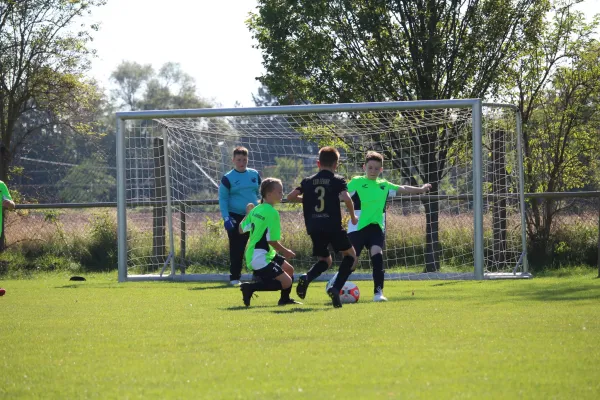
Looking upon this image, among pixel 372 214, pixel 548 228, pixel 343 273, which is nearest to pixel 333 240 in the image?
pixel 343 273

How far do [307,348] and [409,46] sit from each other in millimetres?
11789

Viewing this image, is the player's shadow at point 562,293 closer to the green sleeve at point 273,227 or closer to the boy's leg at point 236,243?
the green sleeve at point 273,227

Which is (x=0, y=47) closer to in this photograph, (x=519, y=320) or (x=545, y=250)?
(x=545, y=250)

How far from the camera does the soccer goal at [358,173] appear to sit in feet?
50.1

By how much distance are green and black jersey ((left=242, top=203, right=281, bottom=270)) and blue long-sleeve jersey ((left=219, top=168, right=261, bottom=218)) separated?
10.1 ft

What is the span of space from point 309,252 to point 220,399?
12415 millimetres

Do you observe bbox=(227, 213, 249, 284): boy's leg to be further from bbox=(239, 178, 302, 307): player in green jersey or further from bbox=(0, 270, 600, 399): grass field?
bbox=(239, 178, 302, 307): player in green jersey

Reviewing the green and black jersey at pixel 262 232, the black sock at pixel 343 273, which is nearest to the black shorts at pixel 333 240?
the black sock at pixel 343 273

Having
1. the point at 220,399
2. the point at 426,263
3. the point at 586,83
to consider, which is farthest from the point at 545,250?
the point at 220,399

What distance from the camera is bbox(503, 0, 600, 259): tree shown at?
17375mm

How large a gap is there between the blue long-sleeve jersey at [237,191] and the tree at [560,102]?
660cm

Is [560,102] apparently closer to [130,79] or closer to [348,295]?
[348,295]

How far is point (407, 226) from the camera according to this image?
16.2m

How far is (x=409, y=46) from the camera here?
17.1 meters
